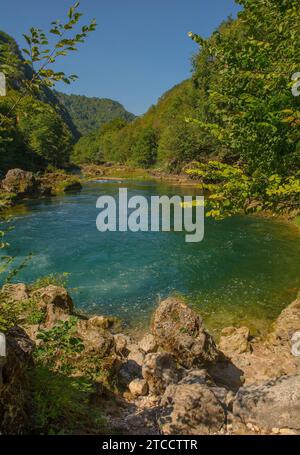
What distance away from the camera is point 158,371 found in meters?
8.89

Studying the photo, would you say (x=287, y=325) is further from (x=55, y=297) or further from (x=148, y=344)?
(x=55, y=297)

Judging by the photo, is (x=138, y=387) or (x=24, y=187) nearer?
(x=138, y=387)

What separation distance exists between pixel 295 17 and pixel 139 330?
1164cm

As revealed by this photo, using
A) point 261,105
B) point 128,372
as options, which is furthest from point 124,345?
point 261,105

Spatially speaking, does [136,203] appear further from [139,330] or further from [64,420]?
[64,420]

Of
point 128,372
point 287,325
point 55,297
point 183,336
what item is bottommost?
point 128,372

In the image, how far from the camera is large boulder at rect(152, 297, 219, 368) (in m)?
10.4

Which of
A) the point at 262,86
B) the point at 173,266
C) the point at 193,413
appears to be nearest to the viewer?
the point at 262,86

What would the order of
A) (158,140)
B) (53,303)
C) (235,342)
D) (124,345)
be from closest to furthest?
(124,345)
(235,342)
(53,303)
(158,140)

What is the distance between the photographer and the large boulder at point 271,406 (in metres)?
6.50

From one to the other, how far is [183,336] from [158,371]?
78.5 inches

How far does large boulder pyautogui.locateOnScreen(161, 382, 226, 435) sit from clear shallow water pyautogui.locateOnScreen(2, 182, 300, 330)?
265 inches

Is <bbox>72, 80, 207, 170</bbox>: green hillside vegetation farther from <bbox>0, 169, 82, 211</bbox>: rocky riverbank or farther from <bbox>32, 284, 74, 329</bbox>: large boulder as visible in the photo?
<bbox>0, 169, 82, 211</bbox>: rocky riverbank

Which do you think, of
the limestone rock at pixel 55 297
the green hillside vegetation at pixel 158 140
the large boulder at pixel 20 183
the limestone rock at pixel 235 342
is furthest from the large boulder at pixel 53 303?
the large boulder at pixel 20 183
